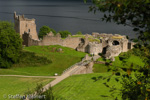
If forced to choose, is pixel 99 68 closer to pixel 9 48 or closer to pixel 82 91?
pixel 9 48

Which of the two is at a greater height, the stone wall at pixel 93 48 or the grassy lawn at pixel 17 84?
the stone wall at pixel 93 48

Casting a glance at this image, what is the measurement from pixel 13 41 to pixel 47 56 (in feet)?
19.0

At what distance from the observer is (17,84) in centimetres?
2445

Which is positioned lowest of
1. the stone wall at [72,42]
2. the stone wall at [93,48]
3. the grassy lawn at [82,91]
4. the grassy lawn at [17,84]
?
the grassy lawn at [17,84]

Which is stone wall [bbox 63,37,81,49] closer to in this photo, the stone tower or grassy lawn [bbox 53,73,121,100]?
the stone tower

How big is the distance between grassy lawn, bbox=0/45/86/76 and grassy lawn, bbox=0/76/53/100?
4331 mm

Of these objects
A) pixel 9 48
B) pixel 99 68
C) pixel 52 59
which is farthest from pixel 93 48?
pixel 9 48

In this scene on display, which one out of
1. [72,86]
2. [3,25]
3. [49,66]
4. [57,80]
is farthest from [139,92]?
[3,25]

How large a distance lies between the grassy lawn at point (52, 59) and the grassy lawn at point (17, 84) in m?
4.33

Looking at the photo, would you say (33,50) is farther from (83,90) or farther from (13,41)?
(83,90)

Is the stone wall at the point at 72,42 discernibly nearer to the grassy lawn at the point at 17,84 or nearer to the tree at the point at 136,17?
the grassy lawn at the point at 17,84

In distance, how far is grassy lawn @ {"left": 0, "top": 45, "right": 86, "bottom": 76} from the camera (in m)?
33.5

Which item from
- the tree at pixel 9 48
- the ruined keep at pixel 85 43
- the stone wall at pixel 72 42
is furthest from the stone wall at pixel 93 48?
the tree at pixel 9 48

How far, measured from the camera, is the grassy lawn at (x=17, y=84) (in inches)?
830
